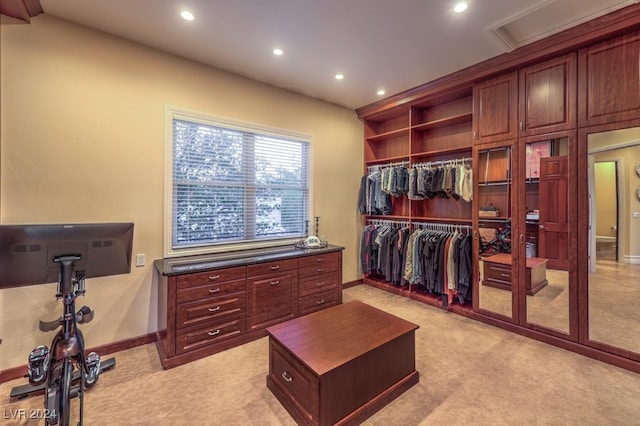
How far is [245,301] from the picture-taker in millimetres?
2791

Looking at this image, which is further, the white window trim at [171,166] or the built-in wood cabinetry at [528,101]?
the white window trim at [171,166]

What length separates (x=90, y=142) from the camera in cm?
246

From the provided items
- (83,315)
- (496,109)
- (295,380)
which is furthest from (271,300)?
(496,109)

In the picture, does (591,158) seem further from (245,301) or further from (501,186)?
(245,301)

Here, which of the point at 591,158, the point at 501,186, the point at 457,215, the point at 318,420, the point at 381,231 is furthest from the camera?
the point at 381,231

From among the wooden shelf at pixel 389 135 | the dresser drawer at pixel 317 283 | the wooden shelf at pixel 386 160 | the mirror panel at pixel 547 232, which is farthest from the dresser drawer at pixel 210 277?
the wooden shelf at pixel 389 135

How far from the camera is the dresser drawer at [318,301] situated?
10.7 ft

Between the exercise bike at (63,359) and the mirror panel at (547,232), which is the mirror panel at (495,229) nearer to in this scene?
the mirror panel at (547,232)

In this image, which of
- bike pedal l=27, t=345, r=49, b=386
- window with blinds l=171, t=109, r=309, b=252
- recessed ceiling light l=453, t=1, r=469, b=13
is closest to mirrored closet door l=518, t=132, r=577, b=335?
recessed ceiling light l=453, t=1, r=469, b=13

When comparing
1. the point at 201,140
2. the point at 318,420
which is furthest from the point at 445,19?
the point at 318,420

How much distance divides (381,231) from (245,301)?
242 cm

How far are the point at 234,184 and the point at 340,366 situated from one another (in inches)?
93.9

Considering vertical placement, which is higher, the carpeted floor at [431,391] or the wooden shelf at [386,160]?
the wooden shelf at [386,160]

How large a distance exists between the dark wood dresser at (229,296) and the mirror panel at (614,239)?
104 inches
